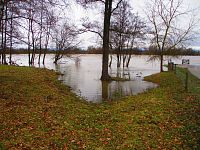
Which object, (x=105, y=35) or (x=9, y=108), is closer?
(x=9, y=108)

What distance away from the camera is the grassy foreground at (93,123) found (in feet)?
23.0

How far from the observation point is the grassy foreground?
7.02 meters

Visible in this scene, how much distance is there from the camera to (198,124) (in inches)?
354

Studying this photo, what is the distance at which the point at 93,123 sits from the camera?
866cm

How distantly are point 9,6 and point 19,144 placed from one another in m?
6.58

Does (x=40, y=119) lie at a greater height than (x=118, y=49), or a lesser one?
lesser

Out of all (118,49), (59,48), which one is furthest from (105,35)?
(59,48)

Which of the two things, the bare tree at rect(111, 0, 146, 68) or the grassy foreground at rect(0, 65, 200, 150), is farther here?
the bare tree at rect(111, 0, 146, 68)

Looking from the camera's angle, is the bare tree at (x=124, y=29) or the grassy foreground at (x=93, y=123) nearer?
the grassy foreground at (x=93, y=123)

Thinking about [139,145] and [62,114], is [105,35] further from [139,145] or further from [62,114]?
[139,145]

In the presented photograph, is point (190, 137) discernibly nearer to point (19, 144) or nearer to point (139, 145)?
point (139, 145)

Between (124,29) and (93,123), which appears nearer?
(93,123)

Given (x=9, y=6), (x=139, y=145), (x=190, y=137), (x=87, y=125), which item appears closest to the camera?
(x=139, y=145)

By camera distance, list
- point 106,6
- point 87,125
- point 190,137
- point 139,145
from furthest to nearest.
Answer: point 106,6 → point 87,125 → point 190,137 → point 139,145
